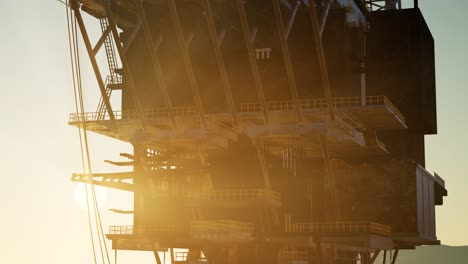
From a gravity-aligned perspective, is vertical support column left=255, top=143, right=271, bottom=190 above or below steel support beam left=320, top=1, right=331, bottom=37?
below

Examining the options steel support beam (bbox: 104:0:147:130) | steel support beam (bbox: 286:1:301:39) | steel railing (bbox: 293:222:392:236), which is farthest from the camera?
steel railing (bbox: 293:222:392:236)

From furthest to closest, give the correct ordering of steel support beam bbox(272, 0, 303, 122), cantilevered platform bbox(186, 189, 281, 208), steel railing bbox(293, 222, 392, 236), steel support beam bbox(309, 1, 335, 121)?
steel railing bbox(293, 222, 392, 236) < cantilevered platform bbox(186, 189, 281, 208) < steel support beam bbox(272, 0, 303, 122) < steel support beam bbox(309, 1, 335, 121)

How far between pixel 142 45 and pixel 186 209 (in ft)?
58.2

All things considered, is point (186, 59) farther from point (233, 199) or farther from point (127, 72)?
point (233, 199)

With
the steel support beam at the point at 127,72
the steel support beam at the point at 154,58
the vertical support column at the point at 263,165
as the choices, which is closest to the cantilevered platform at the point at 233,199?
the vertical support column at the point at 263,165

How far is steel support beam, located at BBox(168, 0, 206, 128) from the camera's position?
62844mm

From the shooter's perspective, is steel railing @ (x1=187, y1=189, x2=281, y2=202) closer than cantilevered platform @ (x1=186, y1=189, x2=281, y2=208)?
No

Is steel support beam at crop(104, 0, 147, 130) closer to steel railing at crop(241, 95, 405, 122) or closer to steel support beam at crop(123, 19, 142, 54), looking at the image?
steel support beam at crop(123, 19, 142, 54)

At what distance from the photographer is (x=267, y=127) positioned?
68.6 metres

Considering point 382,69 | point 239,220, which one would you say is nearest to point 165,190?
point 239,220

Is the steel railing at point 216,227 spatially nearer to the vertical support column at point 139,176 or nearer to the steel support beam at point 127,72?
the vertical support column at point 139,176

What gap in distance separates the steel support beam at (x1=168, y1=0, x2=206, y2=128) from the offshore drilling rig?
172mm

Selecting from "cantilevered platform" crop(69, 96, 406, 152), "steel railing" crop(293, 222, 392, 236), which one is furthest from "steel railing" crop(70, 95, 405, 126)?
"steel railing" crop(293, 222, 392, 236)

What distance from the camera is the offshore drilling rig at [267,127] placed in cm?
6681
